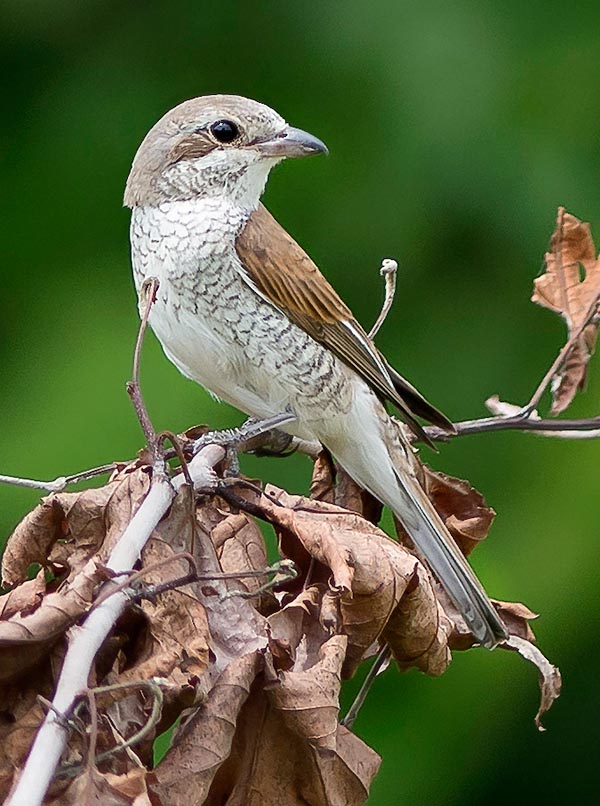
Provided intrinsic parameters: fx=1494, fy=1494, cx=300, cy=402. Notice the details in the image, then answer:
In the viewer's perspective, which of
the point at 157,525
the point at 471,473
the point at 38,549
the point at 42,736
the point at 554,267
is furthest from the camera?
the point at 471,473

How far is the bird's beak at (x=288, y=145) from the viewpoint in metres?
2.44

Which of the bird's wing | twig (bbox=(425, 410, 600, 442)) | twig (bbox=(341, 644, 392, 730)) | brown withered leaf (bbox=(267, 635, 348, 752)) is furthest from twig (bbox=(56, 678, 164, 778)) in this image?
the bird's wing

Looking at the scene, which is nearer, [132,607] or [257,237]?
[132,607]

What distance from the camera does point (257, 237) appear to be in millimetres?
2445

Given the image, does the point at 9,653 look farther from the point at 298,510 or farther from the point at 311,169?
the point at 311,169

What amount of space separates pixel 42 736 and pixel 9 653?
0.56ft

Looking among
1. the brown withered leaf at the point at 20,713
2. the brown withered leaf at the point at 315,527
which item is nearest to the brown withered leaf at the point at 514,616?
the brown withered leaf at the point at 315,527

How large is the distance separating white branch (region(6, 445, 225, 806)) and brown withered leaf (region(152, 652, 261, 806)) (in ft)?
0.49

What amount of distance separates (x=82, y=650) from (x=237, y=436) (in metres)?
0.83

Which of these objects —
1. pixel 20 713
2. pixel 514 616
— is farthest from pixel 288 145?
pixel 20 713

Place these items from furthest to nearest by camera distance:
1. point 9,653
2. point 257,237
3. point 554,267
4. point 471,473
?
point 471,473
point 257,237
point 554,267
point 9,653

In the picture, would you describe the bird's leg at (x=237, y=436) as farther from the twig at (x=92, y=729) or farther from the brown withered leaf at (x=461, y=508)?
the twig at (x=92, y=729)

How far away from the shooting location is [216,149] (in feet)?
8.05

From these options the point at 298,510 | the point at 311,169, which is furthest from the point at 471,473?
the point at 298,510
